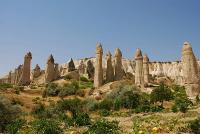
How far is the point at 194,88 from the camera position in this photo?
30.3m

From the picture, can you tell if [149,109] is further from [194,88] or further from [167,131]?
[167,131]

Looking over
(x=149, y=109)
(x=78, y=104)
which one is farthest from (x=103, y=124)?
(x=78, y=104)

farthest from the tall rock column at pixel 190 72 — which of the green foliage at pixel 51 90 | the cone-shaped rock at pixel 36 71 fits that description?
the cone-shaped rock at pixel 36 71

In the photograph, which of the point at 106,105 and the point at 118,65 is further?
the point at 118,65

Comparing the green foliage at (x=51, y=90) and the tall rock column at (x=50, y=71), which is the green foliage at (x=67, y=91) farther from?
Result: the tall rock column at (x=50, y=71)

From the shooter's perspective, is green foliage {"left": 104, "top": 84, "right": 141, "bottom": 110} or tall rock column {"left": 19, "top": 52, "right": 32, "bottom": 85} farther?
tall rock column {"left": 19, "top": 52, "right": 32, "bottom": 85}

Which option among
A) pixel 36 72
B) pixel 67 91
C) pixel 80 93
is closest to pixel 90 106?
pixel 80 93

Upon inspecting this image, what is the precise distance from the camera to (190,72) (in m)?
30.9

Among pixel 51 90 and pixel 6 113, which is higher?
pixel 51 90

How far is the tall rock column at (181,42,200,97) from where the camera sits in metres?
30.3

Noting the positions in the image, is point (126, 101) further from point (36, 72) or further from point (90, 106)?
point (36, 72)

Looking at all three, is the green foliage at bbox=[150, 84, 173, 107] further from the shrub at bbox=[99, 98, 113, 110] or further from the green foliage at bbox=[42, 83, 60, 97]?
the green foliage at bbox=[42, 83, 60, 97]

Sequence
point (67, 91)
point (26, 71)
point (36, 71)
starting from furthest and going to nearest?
point (36, 71)
point (26, 71)
point (67, 91)

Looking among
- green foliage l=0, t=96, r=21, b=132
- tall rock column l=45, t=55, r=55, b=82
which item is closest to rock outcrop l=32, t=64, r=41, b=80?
tall rock column l=45, t=55, r=55, b=82
